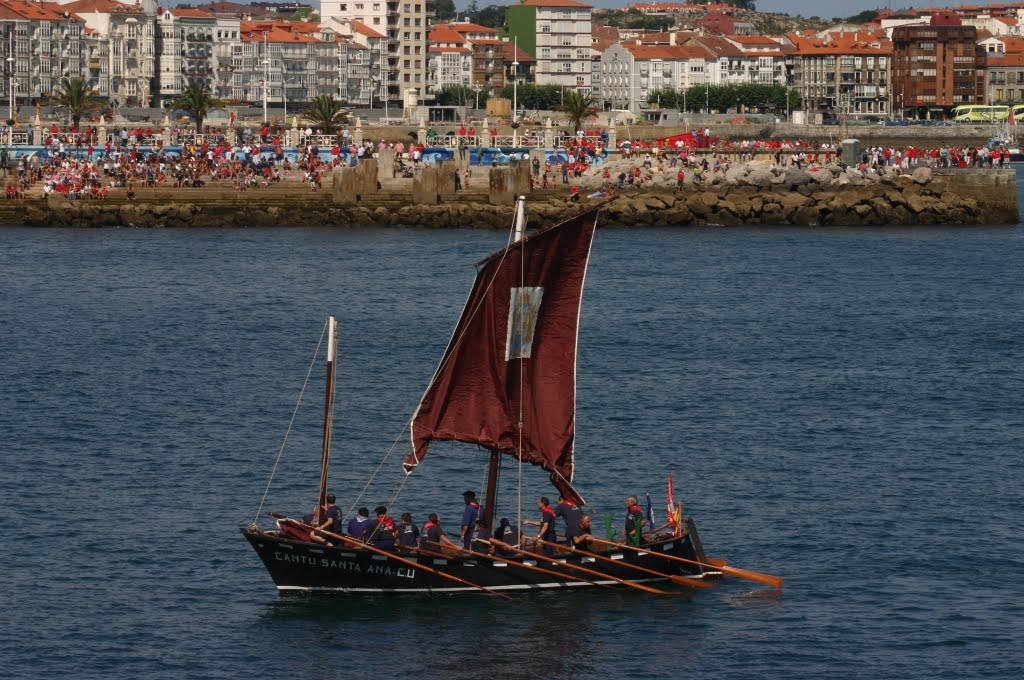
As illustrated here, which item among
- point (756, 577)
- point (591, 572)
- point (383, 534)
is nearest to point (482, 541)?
point (383, 534)

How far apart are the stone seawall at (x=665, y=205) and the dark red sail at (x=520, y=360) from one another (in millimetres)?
50567

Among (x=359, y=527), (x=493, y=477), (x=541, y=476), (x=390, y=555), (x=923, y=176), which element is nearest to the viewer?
(x=390, y=555)

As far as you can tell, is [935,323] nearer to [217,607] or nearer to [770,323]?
[770,323]

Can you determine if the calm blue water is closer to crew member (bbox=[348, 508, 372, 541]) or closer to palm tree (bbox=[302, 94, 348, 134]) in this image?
crew member (bbox=[348, 508, 372, 541])

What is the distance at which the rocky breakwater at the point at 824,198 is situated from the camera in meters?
89.8

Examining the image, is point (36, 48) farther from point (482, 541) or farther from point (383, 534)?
point (482, 541)

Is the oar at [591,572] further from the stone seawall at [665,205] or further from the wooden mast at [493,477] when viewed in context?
the stone seawall at [665,205]

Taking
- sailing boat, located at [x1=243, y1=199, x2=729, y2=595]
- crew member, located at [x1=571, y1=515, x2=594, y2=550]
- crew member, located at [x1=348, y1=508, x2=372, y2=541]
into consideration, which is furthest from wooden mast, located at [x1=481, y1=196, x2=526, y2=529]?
crew member, located at [x1=348, y1=508, x2=372, y2=541]

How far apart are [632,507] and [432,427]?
364 centimetres

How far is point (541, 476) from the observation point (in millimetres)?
38625

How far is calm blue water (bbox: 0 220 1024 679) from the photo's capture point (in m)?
28.6

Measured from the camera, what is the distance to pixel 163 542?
3353 cm

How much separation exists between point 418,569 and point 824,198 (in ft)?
211

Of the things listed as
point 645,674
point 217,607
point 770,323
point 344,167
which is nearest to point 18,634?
point 217,607
